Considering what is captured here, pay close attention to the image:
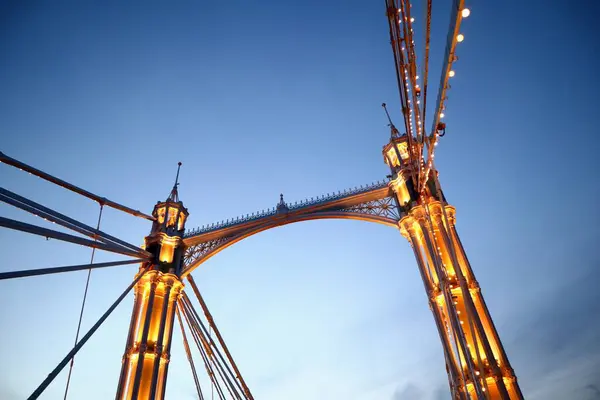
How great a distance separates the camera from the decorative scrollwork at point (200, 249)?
1992cm

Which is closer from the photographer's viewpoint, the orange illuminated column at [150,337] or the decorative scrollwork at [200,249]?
the orange illuminated column at [150,337]

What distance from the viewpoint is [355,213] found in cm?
1855

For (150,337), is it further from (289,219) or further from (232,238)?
(289,219)

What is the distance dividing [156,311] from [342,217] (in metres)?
9.41

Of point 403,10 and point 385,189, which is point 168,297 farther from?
point 403,10

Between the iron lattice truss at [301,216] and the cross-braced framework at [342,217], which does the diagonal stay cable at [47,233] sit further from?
the iron lattice truss at [301,216]

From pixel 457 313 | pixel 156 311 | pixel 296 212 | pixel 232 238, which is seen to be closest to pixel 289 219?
pixel 296 212

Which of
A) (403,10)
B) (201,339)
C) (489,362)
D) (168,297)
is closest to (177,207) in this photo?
(168,297)

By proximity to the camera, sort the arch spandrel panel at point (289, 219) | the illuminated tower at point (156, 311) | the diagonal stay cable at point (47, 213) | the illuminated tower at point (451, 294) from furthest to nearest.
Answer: the arch spandrel panel at point (289, 219), the illuminated tower at point (156, 311), the illuminated tower at point (451, 294), the diagonal stay cable at point (47, 213)

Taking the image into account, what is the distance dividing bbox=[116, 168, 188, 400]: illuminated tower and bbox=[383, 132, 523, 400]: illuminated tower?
10.8 m

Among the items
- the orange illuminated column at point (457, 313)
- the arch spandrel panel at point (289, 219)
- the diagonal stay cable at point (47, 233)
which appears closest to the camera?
the diagonal stay cable at point (47, 233)

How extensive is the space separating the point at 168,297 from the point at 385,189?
36.4 ft

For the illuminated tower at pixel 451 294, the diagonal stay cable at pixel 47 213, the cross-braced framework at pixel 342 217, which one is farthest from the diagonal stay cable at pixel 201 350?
the illuminated tower at pixel 451 294

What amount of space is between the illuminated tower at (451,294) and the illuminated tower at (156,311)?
35.6ft
